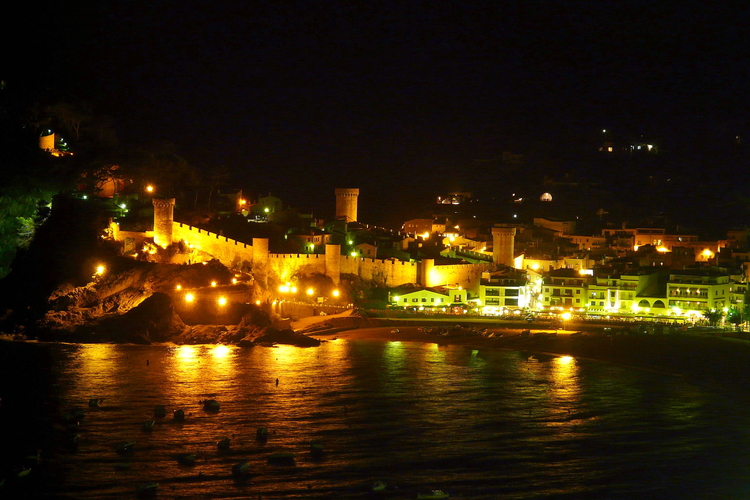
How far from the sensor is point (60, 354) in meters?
24.4

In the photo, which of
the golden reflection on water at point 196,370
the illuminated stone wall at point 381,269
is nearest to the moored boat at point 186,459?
the golden reflection on water at point 196,370

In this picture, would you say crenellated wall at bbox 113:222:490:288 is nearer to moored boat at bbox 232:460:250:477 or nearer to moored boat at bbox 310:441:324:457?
moored boat at bbox 310:441:324:457

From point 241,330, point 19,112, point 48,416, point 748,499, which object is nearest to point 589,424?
point 748,499

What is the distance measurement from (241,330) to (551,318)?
1212 cm

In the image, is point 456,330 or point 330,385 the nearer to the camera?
point 330,385

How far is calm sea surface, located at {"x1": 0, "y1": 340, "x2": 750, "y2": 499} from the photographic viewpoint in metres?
14.0

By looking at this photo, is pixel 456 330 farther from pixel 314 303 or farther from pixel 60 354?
pixel 60 354

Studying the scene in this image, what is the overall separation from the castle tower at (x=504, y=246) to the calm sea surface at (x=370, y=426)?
14.7 m

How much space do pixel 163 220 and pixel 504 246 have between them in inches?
639

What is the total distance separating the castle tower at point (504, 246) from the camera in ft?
130

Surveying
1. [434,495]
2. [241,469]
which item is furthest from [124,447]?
[434,495]

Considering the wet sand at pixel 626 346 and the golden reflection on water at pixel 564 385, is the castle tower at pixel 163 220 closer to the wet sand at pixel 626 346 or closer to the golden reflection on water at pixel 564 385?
the wet sand at pixel 626 346

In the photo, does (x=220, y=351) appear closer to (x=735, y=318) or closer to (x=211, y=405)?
(x=211, y=405)

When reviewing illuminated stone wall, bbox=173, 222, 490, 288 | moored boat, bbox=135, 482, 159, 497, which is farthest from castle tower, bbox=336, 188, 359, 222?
moored boat, bbox=135, 482, 159, 497
